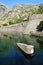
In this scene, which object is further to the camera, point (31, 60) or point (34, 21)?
point (34, 21)

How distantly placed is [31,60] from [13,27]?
109m

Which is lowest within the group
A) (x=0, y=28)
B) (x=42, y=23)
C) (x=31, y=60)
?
(x=0, y=28)

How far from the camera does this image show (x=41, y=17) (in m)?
143

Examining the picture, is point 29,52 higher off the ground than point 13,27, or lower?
higher

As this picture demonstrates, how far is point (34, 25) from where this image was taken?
139250mm

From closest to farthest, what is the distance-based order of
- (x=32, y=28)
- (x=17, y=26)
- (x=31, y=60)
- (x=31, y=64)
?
(x=31, y=64), (x=31, y=60), (x=32, y=28), (x=17, y=26)

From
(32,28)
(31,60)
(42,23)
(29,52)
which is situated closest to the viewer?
(31,60)

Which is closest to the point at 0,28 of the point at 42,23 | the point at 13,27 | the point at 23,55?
the point at 13,27

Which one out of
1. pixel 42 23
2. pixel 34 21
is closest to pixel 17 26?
pixel 34 21

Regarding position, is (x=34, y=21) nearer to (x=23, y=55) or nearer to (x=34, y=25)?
(x=34, y=25)

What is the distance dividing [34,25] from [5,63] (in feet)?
319

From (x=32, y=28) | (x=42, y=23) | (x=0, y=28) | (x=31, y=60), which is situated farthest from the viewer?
(x=0, y=28)

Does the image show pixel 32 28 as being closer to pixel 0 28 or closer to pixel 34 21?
pixel 34 21

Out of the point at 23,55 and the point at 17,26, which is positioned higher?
the point at 23,55
